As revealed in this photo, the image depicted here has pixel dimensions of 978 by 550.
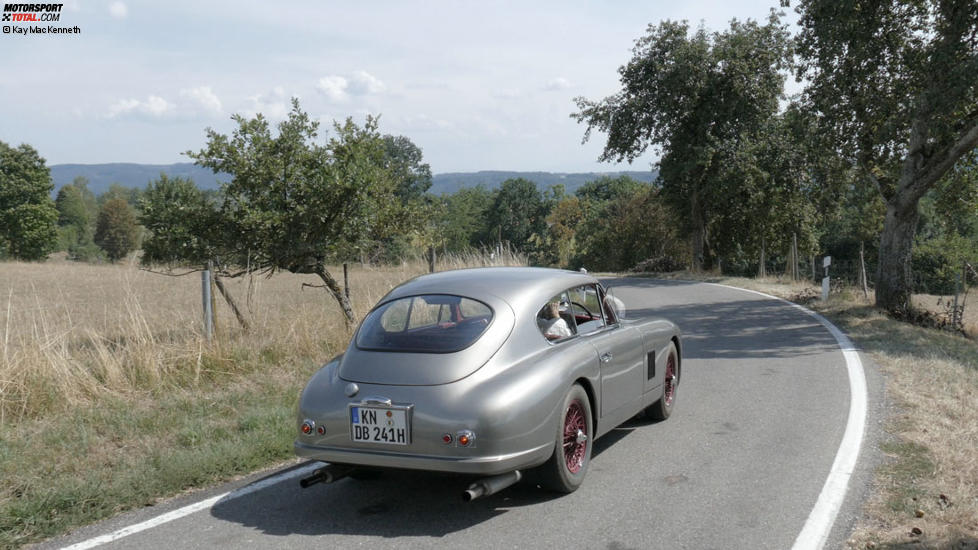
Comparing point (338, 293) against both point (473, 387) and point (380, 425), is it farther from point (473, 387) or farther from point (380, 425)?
point (473, 387)

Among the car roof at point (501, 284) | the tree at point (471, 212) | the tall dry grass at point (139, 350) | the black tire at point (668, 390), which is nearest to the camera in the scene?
the car roof at point (501, 284)

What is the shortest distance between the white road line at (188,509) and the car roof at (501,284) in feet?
4.85

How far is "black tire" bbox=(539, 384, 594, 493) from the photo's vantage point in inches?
192

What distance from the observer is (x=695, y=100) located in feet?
99.9

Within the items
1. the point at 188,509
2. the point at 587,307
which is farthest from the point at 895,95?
the point at 188,509

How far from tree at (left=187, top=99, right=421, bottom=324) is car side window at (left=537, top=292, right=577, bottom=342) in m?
5.62

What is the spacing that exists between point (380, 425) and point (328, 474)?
577 millimetres

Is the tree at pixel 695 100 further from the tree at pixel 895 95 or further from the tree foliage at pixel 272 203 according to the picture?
the tree foliage at pixel 272 203

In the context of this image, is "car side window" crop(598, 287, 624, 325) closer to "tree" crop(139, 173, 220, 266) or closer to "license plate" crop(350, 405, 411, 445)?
"license plate" crop(350, 405, 411, 445)

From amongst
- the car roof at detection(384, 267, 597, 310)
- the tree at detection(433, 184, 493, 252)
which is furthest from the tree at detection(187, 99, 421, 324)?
the tree at detection(433, 184, 493, 252)

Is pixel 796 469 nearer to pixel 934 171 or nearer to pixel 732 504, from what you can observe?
pixel 732 504

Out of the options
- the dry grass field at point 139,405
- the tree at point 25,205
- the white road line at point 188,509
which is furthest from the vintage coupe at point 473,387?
the tree at point 25,205

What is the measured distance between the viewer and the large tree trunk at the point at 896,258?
1577cm

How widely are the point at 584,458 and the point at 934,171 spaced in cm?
1306
